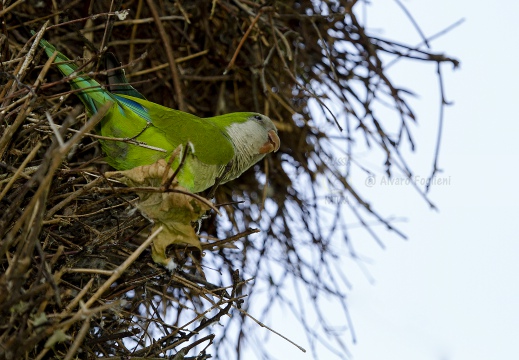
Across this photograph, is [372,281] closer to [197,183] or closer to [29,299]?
[197,183]

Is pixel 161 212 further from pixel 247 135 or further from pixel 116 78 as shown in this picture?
pixel 247 135

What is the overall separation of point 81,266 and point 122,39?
2.75 ft

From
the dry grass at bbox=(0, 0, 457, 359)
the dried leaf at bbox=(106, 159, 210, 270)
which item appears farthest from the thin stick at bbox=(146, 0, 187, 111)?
the dried leaf at bbox=(106, 159, 210, 270)

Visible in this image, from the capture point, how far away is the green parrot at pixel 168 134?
63.8 inches

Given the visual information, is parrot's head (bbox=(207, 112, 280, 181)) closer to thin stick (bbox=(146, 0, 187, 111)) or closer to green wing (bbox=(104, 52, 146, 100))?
thin stick (bbox=(146, 0, 187, 111))

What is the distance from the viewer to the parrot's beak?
6.34ft

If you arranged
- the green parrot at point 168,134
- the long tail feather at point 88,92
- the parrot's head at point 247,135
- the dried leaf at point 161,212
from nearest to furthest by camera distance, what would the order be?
the dried leaf at point 161,212 < the long tail feather at point 88,92 < the green parrot at point 168,134 < the parrot's head at point 247,135

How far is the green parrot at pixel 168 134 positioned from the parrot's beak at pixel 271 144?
0.08ft

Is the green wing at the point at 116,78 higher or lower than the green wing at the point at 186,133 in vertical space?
higher

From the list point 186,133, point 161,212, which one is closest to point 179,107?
point 186,133

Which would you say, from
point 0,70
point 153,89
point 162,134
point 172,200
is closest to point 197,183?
point 162,134

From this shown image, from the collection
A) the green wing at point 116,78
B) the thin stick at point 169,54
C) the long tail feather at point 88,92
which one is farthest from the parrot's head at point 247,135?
the long tail feather at point 88,92

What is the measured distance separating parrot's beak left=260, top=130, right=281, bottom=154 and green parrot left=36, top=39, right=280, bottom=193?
25 mm

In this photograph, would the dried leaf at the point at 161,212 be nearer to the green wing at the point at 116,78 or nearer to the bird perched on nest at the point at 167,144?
the bird perched on nest at the point at 167,144
